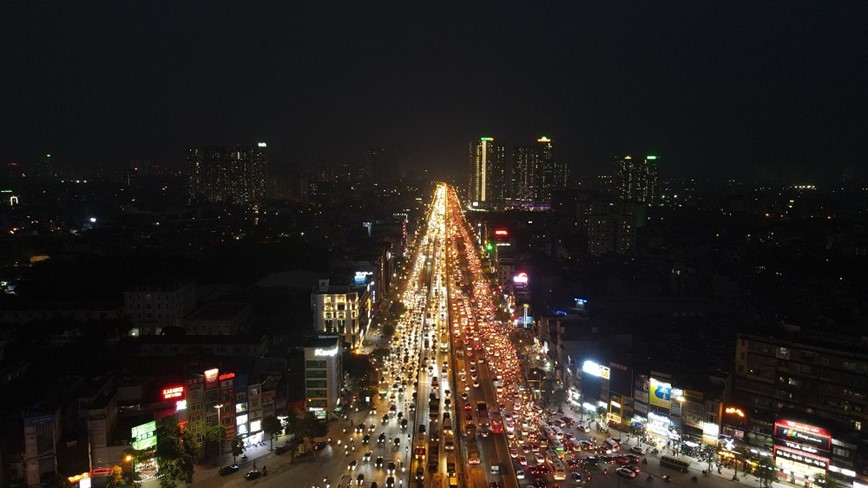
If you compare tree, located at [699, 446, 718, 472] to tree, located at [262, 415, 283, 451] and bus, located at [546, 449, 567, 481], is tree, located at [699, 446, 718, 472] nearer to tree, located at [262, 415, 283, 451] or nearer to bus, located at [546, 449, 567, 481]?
bus, located at [546, 449, 567, 481]

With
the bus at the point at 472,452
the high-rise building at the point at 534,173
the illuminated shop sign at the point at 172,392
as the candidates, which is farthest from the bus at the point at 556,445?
the high-rise building at the point at 534,173

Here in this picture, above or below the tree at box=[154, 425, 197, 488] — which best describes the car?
below

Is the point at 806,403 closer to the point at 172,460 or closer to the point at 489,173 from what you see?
the point at 172,460

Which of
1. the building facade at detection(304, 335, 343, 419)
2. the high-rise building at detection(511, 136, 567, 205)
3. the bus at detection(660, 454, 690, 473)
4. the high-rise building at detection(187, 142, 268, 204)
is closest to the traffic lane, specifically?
the bus at detection(660, 454, 690, 473)

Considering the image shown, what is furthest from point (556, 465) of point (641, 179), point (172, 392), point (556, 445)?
point (641, 179)

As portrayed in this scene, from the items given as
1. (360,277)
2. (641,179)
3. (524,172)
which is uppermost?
(524,172)
